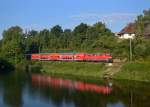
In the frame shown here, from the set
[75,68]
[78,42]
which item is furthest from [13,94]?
[78,42]

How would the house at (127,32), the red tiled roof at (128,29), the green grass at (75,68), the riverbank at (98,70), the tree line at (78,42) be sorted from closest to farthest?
the riverbank at (98,70), the green grass at (75,68), the tree line at (78,42), the house at (127,32), the red tiled roof at (128,29)

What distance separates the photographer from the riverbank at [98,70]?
192 ft

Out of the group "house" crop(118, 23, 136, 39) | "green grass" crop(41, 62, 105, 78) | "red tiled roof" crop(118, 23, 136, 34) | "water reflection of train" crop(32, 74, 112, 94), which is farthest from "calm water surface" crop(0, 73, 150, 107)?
"red tiled roof" crop(118, 23, 136, 34)

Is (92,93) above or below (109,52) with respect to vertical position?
below

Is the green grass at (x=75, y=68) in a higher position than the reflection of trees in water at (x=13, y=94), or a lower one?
higher

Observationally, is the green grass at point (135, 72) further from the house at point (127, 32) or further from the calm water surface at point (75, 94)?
the house at point (127, 32)

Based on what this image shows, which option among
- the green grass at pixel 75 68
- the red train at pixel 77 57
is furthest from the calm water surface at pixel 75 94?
the red train at pixel 77 57

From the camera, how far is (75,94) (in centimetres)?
4688

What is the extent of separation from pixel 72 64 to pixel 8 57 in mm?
24322

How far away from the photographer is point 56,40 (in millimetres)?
113062

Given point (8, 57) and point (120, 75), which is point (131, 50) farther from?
point (8, 57)

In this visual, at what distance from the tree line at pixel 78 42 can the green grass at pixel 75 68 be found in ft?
16.5

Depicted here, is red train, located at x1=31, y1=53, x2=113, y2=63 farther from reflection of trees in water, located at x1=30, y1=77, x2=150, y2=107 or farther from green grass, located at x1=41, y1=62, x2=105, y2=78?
reflection of trees in water, located at x1=30, y1=77, x2=150, y2=107

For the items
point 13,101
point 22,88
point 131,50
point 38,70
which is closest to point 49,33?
point 38,70
